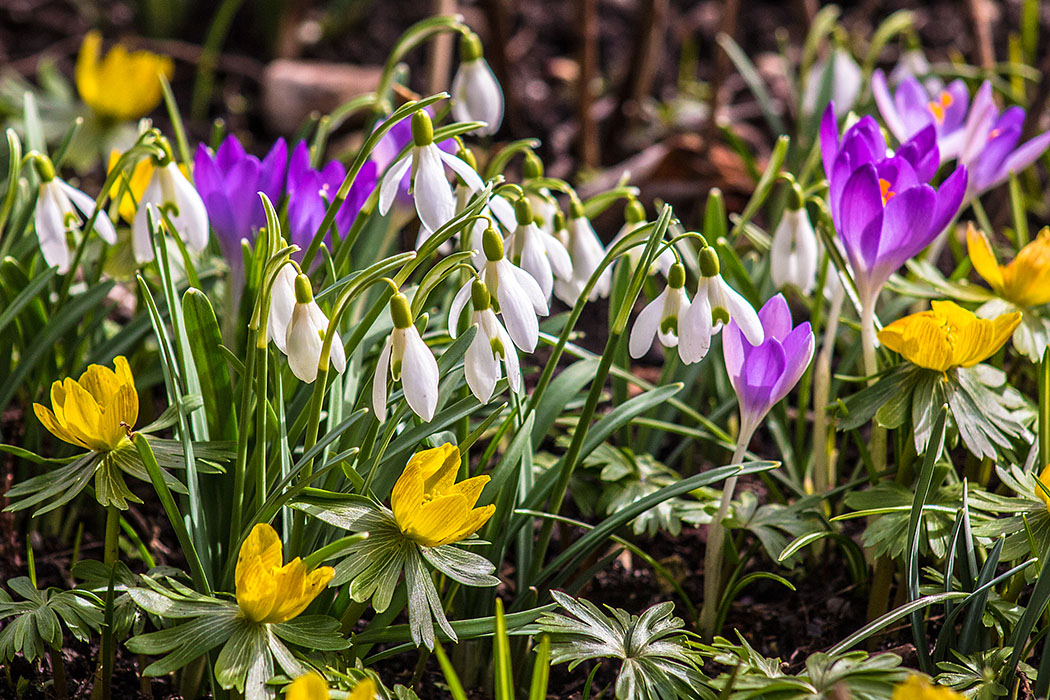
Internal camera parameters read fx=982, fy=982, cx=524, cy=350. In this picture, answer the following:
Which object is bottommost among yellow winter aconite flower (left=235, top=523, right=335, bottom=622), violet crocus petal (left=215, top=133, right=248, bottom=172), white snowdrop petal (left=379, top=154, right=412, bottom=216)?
yellow winter aconite flower (left=235, top=523, right=335, bottom=622)

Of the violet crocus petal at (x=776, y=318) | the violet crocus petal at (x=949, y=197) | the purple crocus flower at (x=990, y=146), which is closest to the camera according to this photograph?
the violet crocus petal at (x=776, y=318)

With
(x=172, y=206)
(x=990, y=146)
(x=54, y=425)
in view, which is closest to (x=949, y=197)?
(x=990, y=146)

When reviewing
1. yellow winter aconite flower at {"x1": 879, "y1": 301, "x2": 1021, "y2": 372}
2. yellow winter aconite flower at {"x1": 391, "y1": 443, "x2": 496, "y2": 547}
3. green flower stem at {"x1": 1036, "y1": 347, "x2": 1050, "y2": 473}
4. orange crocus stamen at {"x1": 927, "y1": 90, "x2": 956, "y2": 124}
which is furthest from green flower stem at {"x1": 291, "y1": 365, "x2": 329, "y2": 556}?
orange crocus stamen at {"x1": 927, "y1": 90, "x2": 956, "y2": 124}

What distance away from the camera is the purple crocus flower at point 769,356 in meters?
1.38

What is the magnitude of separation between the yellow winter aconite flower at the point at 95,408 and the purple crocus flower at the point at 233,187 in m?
0.41

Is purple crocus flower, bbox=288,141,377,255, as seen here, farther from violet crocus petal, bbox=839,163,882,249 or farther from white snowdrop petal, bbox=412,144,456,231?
violet crocus petal, bbox=839,163,882,249

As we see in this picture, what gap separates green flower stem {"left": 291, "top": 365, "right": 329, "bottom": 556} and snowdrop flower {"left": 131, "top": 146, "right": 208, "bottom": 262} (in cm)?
45

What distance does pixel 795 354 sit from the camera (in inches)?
54.5

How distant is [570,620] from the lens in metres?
1.29

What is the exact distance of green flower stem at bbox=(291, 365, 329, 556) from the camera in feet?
4.06

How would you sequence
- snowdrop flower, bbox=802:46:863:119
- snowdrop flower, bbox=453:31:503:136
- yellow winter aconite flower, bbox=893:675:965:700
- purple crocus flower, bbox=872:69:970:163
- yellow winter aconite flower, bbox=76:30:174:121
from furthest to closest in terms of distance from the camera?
yellow winter aconite flower, bbox=76:30:174:121 < snowdrop flower, bbox=802:46:863:119 < purple crocus flower, bbox=872:69:970:163 < snowdrop flower, bbox=453:31:503:136 < yellow winter aconite flower, bbox=893:675:965:700

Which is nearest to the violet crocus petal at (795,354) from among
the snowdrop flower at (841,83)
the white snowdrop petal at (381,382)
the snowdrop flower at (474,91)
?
the white snowdrop petal at (381,382)

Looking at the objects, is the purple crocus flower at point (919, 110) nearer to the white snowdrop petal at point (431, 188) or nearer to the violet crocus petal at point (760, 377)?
the violet crocus petal at point (760, 377)

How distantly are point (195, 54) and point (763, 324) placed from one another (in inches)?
123
